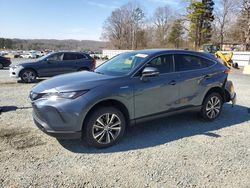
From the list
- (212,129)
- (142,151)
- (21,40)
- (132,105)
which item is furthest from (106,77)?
(21,40)

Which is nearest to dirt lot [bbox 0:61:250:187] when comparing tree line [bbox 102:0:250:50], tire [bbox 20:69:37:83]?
tire [bbox 20:69:37:83]

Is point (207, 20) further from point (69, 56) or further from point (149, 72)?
point (149, 72)

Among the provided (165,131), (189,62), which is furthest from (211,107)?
(165,131)

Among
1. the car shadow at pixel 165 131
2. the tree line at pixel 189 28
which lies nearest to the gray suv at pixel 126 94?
the car shadow at pixel 165 131

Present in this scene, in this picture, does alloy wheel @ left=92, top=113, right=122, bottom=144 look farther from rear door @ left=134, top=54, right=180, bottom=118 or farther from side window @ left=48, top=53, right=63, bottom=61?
side window @ left=48, top=53, right=63, bottom=61

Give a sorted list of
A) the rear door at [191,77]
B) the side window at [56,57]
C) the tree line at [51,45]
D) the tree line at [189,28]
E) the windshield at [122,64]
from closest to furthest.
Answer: the windshield at [122,64] → the rear door at [191,77] → the side window at [56,57] → the tree line at [189,28] → the tree line at [51,45]

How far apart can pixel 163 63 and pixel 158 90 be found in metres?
0.62

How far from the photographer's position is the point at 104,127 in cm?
452

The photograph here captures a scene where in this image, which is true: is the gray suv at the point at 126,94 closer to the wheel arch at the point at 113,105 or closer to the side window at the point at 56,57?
the wheel arch at the point at 113,105

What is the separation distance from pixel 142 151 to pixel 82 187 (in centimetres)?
137

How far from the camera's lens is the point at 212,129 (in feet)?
18.5

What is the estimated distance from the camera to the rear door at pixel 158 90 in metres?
4.84

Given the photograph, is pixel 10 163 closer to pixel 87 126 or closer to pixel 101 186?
pixel 87 126

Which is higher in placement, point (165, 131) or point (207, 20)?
point (207, 20)
